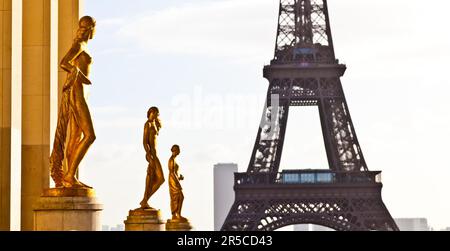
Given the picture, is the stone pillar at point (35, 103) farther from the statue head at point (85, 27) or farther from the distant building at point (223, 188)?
the distant building at point (223, 188)

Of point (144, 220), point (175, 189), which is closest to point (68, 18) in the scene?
point (144, 220)

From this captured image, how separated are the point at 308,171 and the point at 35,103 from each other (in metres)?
51.0

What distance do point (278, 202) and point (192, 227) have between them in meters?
39.5

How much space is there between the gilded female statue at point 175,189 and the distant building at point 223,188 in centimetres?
6524

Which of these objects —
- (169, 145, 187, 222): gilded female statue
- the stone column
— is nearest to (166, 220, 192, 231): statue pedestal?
(169, 145, 187, 222): gilded female statue

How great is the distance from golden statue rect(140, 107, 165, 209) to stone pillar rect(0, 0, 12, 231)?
4.95 metres

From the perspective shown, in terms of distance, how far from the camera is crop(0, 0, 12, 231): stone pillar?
16.9 metres

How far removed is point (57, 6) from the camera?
67.8 ft

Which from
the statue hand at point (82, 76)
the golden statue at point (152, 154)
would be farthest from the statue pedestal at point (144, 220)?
the statue hand at point (82, 76)

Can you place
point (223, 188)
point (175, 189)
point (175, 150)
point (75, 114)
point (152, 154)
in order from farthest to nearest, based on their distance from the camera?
1. point (223, 188)
2. point (175, 189)
3. point (175, 150)
4. point (152, 154)
5. point (75, 114)

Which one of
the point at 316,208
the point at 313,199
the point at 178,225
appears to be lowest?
the point at 178,225

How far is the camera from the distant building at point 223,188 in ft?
312

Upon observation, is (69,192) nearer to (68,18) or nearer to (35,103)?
(35,103)

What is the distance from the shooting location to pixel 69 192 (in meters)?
13.3
